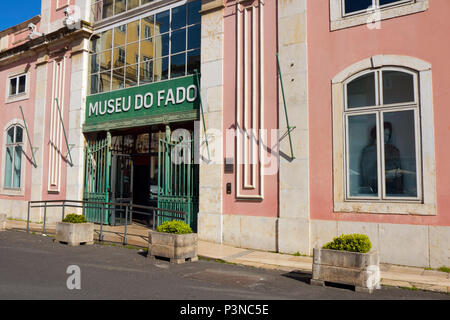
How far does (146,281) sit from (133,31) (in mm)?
9705

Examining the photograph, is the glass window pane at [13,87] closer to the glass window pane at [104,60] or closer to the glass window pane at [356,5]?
the glass window pane at [104,60]

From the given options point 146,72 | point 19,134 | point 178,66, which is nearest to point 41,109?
point 19,134

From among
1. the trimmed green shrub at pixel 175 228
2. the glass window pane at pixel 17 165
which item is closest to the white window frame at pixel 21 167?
the glass window pane at pixel 17 165

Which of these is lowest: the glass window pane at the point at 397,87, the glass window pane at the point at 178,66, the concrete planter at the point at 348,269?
the concrete planter at the point at 348,269

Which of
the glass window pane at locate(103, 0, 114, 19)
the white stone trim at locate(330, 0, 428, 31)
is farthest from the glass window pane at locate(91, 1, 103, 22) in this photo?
the white stone trim at locate(330, 0, 428, 31)

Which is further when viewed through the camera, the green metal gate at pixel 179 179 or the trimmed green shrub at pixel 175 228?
the green metal gate at pixel 179 179

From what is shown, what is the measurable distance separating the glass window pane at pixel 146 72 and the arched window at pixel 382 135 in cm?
660

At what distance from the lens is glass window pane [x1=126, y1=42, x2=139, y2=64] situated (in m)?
13.1

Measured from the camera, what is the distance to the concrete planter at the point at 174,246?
310 inches

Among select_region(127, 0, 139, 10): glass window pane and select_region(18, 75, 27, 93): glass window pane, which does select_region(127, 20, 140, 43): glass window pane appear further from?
select_region(18, 75, 27, 93): glass window pane

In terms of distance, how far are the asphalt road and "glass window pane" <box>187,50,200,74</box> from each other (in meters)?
5.69

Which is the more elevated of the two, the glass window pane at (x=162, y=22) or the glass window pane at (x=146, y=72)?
the glass window pane at (x=162, y=22)

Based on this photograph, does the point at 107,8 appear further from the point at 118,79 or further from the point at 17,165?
the point at 17,165
